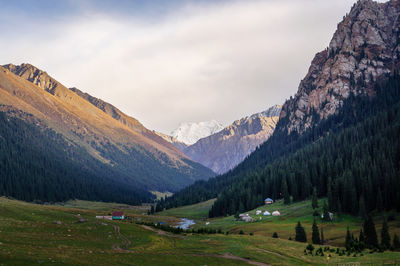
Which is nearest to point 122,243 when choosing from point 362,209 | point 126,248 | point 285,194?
point 126,248

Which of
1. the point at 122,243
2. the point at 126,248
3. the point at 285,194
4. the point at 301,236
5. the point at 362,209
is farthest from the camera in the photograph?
the point at 285,194

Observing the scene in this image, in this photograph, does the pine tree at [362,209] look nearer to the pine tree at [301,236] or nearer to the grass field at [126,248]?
the pine tree at [301,236]

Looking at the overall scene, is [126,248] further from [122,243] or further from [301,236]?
[301,236]

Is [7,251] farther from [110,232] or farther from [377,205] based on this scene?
[377,205]

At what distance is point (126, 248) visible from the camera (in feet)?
235

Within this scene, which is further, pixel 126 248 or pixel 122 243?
pixel 122 243

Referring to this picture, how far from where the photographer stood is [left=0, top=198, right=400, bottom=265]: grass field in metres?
51.8

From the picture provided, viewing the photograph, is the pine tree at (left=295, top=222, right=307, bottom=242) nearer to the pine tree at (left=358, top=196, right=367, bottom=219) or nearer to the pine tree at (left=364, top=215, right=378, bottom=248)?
the pine tree at (left=364, top=215, right=378, bottom=248)

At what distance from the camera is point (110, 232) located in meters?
89.9

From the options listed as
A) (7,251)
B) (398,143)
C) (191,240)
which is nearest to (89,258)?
(7,251)

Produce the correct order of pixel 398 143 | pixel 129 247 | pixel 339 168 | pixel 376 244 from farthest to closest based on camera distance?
pixel 339 168, pixel 398 143, pixel 376 244, pixel 129 247

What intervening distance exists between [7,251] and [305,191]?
161833 millimetres

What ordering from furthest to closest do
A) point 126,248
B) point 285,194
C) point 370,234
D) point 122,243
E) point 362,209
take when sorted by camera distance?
point 285,194 < point 362,209 < point 370,234 < point 122,243 < point 126,248

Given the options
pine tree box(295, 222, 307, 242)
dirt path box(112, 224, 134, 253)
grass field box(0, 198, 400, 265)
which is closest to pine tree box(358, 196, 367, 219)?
pine tree box(295, 222, 307, 242)
